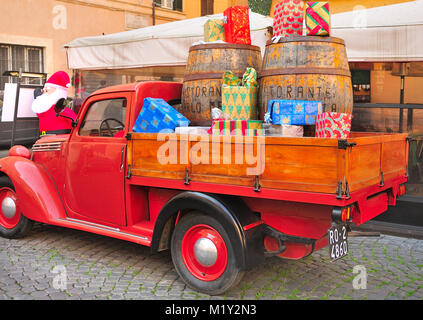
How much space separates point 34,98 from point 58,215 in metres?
1.86

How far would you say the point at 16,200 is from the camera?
194 inches

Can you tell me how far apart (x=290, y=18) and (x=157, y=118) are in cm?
143

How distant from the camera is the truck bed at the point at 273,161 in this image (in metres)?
2.86

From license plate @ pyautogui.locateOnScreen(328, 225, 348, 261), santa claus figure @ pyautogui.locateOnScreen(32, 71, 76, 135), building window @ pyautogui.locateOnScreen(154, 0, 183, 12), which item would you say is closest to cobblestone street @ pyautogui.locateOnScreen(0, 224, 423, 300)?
license plate @ pyautogui.locateOnScreen(328, 225, 348, 261)

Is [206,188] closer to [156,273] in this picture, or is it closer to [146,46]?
[156,273]

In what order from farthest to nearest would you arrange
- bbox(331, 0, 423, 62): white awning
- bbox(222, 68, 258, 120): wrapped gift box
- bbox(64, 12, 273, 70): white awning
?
bbox(64, 12, 273, 70): white awning, bbox(331, 0, 423, 62): white awning, bbox(222, 68, 258, 120): wrapped gift box

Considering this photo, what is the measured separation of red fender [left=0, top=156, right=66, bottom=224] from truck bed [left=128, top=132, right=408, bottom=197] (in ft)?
4.01

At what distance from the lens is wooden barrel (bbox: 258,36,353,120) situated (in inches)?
147

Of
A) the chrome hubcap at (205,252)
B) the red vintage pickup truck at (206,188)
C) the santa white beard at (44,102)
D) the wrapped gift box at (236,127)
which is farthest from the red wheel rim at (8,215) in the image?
the wrapped gift box at (236,127)

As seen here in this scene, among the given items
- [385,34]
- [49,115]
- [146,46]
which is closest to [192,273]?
[49,115]

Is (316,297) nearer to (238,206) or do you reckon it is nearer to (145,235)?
(238,206)

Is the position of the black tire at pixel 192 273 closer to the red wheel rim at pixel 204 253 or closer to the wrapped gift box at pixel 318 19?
the red wheel rim at pixel 204 253

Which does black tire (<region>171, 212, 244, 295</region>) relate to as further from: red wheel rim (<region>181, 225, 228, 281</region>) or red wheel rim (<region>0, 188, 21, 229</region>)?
red wheel rim (<region>0, 188, 21, 229</region>)

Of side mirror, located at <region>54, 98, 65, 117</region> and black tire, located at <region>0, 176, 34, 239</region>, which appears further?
side mirror, located at <region>54, 98, 65, 117</region>
